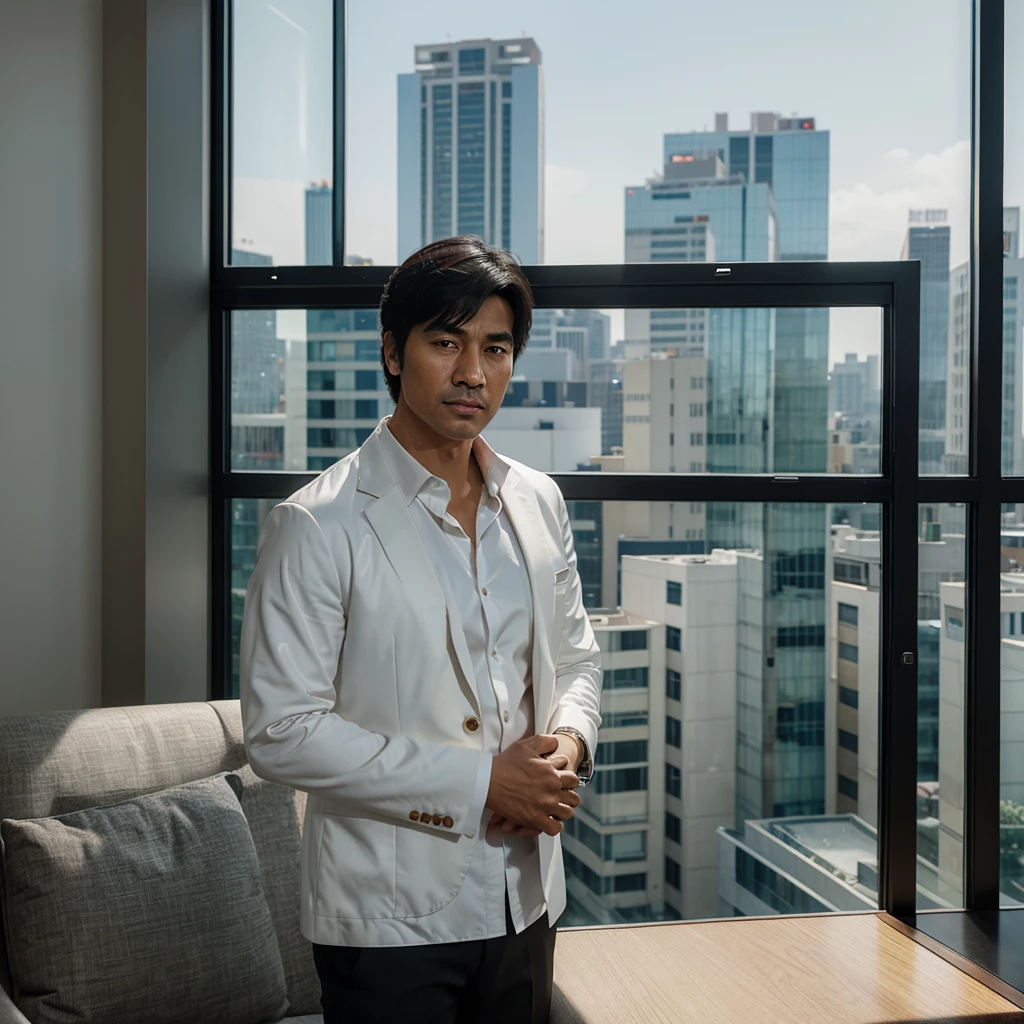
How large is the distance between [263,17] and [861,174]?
1.63 m

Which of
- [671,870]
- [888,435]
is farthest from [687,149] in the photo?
[671,870]

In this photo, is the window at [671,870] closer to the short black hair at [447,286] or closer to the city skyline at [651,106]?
the city skyline at [651,106]

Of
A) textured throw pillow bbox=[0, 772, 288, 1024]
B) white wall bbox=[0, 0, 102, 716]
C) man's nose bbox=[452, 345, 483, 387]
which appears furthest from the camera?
white wall bbox=[0, 0, 102, 716]

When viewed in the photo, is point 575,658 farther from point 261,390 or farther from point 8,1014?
point 261,390

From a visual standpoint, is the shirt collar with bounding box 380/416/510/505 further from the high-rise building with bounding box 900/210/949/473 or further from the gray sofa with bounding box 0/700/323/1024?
the high-rise building with bounding box 900/210/949/473

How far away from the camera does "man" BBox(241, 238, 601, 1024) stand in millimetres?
1153

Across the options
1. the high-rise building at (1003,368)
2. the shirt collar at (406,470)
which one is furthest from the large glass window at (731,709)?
the shirt collar at (406,470)

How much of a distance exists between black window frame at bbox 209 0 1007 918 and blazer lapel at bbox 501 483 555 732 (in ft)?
3.28

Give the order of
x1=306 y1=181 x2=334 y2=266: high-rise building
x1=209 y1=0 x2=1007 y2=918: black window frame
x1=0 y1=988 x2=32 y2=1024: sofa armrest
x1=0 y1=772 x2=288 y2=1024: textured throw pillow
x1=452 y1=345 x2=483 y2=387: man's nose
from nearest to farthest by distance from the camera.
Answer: x1=452 y1=345 x2=483 y2=387: man's nose → x1=0 y1=988 x2=32 y2=1024: sofa armrest → x1=0 y1=772 x2=288 y2=1024: textured throw pillow → x1=209 y1=0 x2=1007 y2=918: black window frame → x1=306 y1=181 x2=334 y2=266: high-rise building

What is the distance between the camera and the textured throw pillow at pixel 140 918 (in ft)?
5.05

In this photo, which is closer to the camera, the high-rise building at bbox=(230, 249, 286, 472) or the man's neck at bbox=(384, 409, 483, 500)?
the man's neck at bbox=(384, 409, 483, 500)

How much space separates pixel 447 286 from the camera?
4.02ft

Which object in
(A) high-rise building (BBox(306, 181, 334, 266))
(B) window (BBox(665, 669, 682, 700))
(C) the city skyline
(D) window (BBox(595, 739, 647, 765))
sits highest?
(C) the city skyline

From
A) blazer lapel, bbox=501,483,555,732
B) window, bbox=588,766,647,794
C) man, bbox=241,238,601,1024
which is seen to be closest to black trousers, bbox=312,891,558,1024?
man, bbox=241,238,601,1024
